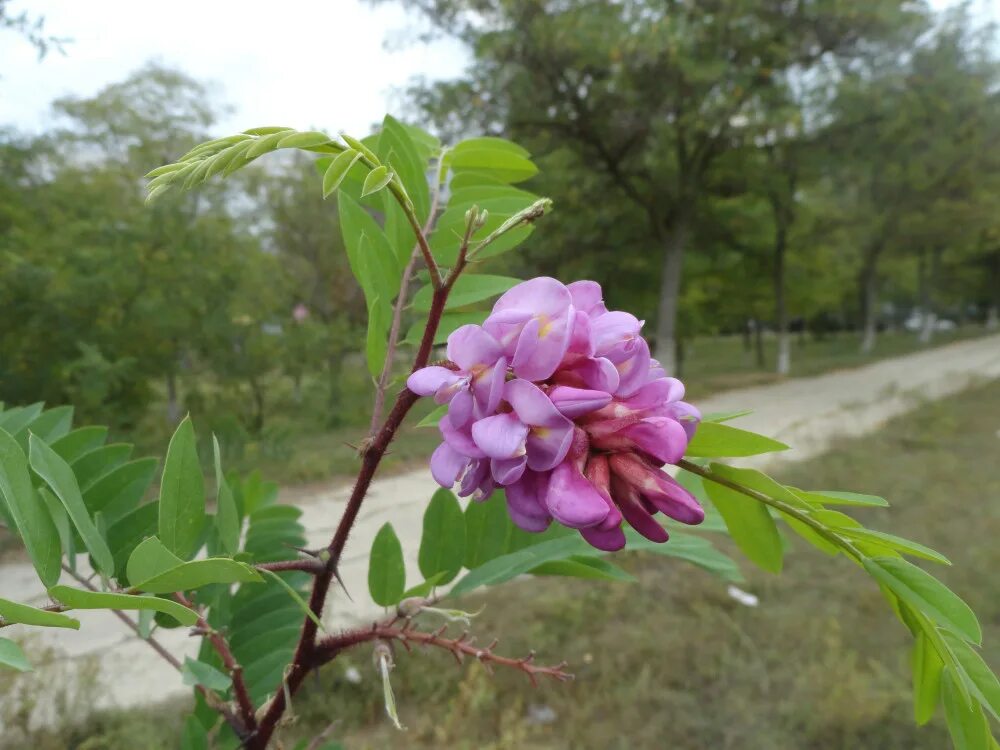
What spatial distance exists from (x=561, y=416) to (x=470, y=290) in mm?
407

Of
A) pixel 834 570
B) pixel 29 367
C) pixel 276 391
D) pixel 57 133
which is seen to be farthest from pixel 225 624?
pixel 276 391

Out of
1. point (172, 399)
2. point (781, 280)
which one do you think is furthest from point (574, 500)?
point (781, 280)

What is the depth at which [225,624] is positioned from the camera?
0.98 m

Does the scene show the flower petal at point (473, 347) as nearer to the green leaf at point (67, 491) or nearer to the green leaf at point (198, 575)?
the green leaf at point (198, 575)

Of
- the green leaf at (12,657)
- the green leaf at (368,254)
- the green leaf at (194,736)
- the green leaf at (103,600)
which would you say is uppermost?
the green leaf at (368,254)

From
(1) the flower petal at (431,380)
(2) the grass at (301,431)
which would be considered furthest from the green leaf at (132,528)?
(2) the grass at (301,431)

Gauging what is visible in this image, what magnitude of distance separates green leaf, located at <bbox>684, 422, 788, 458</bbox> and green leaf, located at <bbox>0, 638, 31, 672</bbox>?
22.1 inches

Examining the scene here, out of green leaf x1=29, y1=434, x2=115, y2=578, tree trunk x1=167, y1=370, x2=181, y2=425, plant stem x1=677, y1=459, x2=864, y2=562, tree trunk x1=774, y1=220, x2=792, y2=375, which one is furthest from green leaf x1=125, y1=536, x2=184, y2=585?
tree trunk x1=774, y1=220, x2=792, y2=375

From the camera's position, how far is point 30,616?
0.49m

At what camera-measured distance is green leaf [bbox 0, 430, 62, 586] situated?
0.59m

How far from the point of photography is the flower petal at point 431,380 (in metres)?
0.57

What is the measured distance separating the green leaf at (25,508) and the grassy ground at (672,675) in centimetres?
215

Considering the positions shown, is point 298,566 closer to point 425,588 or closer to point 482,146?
point 425,588

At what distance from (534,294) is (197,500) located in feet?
1.41
